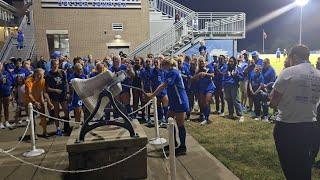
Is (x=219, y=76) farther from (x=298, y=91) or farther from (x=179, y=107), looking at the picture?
(x=298, y=91)

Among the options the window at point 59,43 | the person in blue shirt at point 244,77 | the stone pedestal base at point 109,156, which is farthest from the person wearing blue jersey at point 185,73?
the window at point 59,43

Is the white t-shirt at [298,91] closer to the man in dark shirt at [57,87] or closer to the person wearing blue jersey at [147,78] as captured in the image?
the man in dark shirt at [57,87]

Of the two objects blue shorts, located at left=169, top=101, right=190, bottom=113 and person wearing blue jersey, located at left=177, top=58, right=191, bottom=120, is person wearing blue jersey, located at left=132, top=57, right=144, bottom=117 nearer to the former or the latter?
person wearing blue jersey, located at left=177, top=58, right=191, bottom=120

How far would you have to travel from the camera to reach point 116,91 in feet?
22.6

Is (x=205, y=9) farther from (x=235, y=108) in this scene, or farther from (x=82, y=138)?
(x=82, y=138)

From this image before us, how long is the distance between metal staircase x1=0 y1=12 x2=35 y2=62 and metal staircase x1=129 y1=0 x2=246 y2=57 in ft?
23.1

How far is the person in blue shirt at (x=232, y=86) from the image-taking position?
12.0 meters

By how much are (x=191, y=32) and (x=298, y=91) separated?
21446mm

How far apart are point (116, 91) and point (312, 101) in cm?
352

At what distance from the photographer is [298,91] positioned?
14.7 feet

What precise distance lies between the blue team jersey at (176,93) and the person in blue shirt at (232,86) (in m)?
4.60

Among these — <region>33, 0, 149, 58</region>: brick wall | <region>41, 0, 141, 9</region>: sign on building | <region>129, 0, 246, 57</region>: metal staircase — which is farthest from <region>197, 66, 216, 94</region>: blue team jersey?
<region>41, 0, 141, 9</region>: sign on building

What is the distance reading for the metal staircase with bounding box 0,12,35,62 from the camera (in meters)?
23.6

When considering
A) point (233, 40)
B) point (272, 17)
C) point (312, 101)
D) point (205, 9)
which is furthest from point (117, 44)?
point (272, 17)
